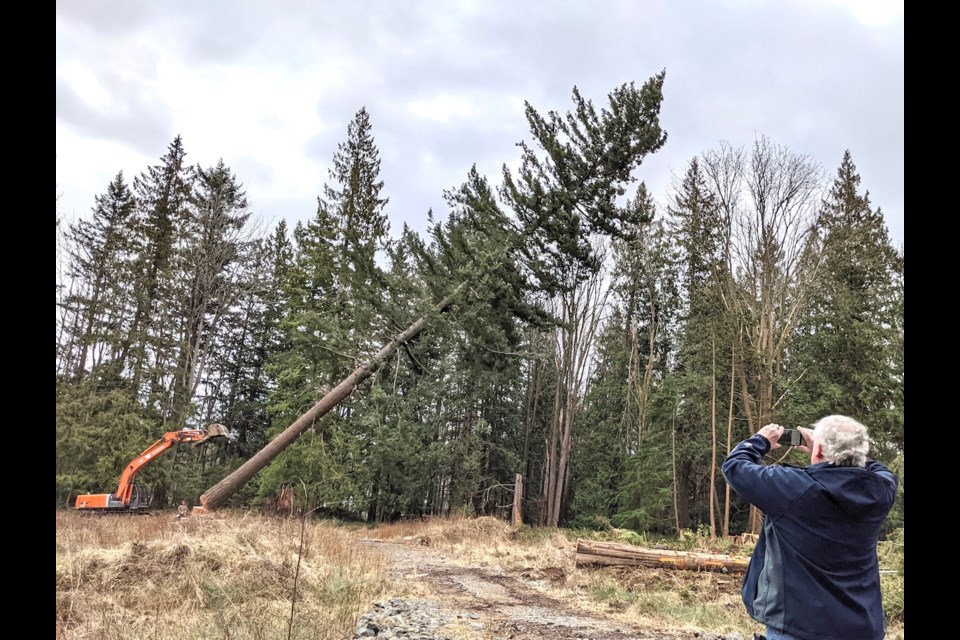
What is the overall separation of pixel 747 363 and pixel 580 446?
40.9ft

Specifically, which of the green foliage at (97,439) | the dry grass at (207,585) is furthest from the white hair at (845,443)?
the green foliage at (97,439)

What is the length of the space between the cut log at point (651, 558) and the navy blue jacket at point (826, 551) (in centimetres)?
747

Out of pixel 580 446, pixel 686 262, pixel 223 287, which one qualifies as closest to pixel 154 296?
pixel 223 287

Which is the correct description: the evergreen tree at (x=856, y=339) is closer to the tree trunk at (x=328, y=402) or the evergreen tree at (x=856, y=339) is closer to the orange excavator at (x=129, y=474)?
the tree trunk at (x=328, y=402)

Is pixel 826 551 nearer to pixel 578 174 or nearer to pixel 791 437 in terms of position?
pixel 791 437

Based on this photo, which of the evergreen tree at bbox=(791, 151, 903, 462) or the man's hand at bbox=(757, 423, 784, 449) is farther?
the evergreen tree at bbox=(791, 151, 903, 462)

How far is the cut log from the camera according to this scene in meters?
9.13

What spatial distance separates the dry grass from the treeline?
638cm

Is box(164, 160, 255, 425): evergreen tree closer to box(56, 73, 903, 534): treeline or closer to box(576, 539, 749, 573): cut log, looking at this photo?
box(56, 73, 903, 534): treeline

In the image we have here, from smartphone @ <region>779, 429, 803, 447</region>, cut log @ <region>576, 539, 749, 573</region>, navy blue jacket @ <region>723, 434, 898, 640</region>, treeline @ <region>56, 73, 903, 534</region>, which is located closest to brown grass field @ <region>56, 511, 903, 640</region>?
cut log @ <region>576, 539, 749, 573</region>

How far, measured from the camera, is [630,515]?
79.8ft

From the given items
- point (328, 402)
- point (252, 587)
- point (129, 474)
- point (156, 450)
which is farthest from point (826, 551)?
point (328, 402)

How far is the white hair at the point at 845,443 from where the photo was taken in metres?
2.44
